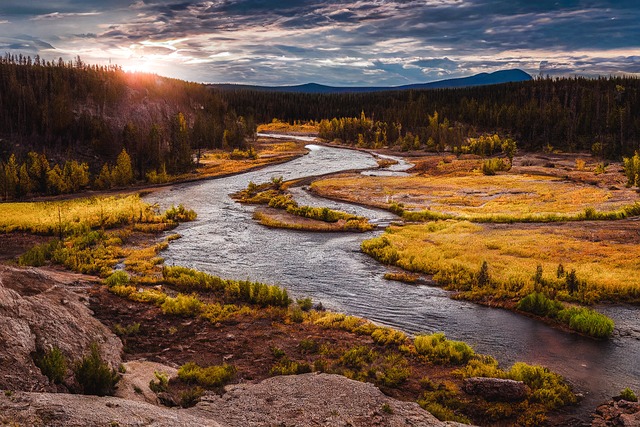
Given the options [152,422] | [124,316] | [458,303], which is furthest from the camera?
[458,303]

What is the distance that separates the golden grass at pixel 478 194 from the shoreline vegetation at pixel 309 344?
3177 cm

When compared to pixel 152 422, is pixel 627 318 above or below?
below

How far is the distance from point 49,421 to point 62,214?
46.0 metres

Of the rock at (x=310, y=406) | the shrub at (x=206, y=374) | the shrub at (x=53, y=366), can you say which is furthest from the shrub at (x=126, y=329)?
the rock at (x=310, y=406)

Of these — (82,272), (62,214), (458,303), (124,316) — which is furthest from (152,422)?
(62,214)

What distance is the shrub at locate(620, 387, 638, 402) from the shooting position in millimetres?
17250

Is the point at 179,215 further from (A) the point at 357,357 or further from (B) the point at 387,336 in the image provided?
(A) the point at 357,357

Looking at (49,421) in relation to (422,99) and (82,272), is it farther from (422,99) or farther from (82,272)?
(422,99)

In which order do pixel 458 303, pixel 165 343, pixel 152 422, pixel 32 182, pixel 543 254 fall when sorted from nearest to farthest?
pixel 152 422 < pixel 165 343 < pixel 458 303 < pixel 543 254 < pixel 32 182

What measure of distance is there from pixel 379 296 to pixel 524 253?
14103 mm

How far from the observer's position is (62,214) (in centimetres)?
5134

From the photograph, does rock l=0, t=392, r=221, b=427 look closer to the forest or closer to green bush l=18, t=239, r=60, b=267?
green bush l=18, t=239, r=60, b=267

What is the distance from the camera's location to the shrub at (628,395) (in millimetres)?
17250

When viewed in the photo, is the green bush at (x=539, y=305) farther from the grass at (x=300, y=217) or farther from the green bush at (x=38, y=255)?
the green bush at (x=38, y=255)
